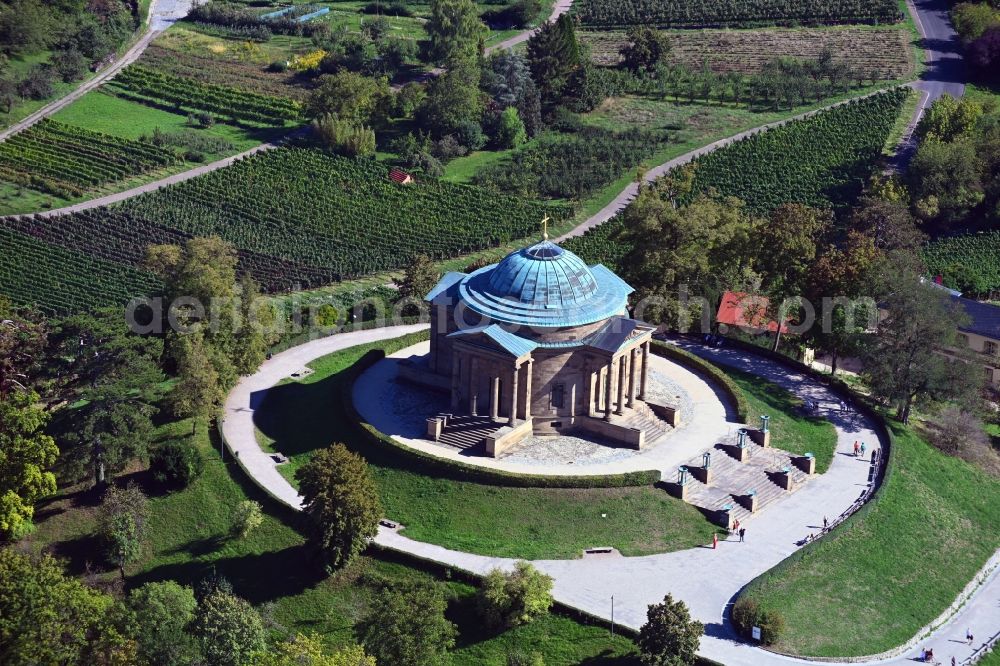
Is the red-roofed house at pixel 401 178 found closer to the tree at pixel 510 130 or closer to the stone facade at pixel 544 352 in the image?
the tree at pixel 510 130

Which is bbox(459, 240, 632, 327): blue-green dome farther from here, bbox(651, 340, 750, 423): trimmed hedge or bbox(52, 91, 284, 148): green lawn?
bbox(52, 91, 284, 148): green lawn

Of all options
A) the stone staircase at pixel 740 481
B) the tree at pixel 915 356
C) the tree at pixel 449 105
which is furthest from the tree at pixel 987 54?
the stone staircase at pixel 740 481

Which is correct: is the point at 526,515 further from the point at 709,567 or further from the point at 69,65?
the point at 69,65

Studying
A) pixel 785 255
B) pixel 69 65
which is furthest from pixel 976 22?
pixel 69 65

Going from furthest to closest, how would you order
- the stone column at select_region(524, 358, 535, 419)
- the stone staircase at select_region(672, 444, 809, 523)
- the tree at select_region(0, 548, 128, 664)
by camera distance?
the stone column at select_region(524, 358, 535, 419) → the stone staircase at select_region(672, 444, 809, 523) → the tree at select_region(0, 548, 128, 664)

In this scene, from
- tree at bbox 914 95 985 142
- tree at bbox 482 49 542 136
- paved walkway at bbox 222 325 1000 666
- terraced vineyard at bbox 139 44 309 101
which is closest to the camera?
paved walkway at bbox 222 325 1000 666

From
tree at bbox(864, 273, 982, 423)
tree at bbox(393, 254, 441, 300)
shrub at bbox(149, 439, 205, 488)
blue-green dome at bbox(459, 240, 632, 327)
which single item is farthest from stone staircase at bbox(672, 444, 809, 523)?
tree at bbox(393, 254, 441, 300)

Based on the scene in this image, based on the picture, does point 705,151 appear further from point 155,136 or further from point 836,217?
point 155,136
